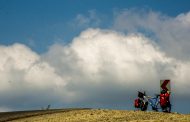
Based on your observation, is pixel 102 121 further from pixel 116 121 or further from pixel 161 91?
pixel 161 91

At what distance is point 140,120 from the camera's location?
2627 centimetres

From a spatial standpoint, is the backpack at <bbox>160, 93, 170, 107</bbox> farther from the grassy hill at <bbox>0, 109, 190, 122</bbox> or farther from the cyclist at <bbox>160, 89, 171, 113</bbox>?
the grassy hill at <bbox>0, 109, 190, 122</bbox>

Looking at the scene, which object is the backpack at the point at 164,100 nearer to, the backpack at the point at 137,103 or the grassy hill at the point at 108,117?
the backpack at the point at 137,103

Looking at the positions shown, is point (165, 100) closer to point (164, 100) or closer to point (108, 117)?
point (164, 100)

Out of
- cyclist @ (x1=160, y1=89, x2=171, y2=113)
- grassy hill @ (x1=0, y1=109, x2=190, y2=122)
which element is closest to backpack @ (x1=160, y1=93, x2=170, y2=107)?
cyclist @ (x1=160, y1=89, x2=171, y2=113)

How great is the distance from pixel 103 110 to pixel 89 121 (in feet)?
12.8

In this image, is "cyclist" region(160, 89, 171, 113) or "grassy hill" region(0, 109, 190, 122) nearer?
"grassy hill" region(0, 109, 190, 122)

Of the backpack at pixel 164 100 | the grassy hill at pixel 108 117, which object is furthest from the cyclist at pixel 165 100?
the grassy hill at pixel 108 117

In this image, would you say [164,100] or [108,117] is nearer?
[108,117]

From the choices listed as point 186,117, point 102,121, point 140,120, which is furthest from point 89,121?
point 186,117

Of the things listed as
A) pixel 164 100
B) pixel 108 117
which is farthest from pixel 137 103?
pixel 108 117

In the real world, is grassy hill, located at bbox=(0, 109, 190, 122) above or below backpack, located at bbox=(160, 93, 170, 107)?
below

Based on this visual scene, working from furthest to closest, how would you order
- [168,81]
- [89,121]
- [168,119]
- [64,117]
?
[168,81] < [64,117] < [89,121] < [168,119]

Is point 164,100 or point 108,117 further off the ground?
point 164,100
